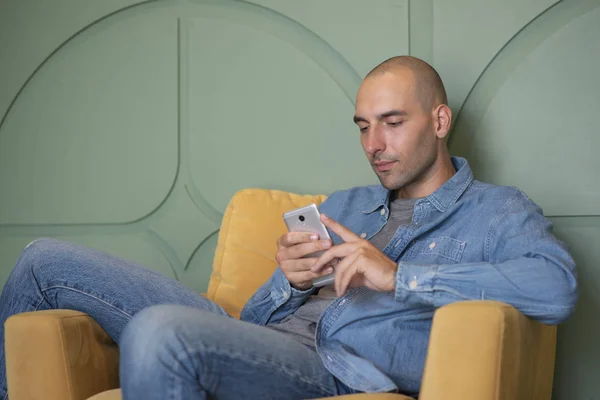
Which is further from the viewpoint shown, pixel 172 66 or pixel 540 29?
pixel 172 66

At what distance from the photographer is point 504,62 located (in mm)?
1981

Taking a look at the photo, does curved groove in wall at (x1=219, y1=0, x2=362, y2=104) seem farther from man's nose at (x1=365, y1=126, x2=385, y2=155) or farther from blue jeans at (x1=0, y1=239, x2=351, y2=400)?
blue jeans at (x1=0, y1=239, x2=351, y2=400)

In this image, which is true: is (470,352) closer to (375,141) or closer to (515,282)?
(515,282)

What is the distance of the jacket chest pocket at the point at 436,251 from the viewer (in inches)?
55.8

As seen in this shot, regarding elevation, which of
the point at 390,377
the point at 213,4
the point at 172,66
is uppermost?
the point at 213,4

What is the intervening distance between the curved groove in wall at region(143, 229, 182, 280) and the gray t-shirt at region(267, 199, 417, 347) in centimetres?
76

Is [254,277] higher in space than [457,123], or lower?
lower

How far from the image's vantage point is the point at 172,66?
2.26 meters

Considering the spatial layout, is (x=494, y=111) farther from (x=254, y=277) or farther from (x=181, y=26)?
(x=181, y=26)

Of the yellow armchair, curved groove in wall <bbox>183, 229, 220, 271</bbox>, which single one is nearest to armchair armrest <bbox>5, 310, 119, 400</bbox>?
the yellow armchair

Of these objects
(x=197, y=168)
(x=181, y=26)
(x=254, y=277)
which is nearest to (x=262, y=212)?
(x=254, y=277)

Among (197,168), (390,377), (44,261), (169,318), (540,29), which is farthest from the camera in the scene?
(197,168)

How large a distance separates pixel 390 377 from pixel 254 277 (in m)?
0.60

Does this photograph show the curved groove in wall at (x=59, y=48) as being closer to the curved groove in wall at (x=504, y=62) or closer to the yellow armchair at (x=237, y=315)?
the yellow armchair at (x=237, y=315)
